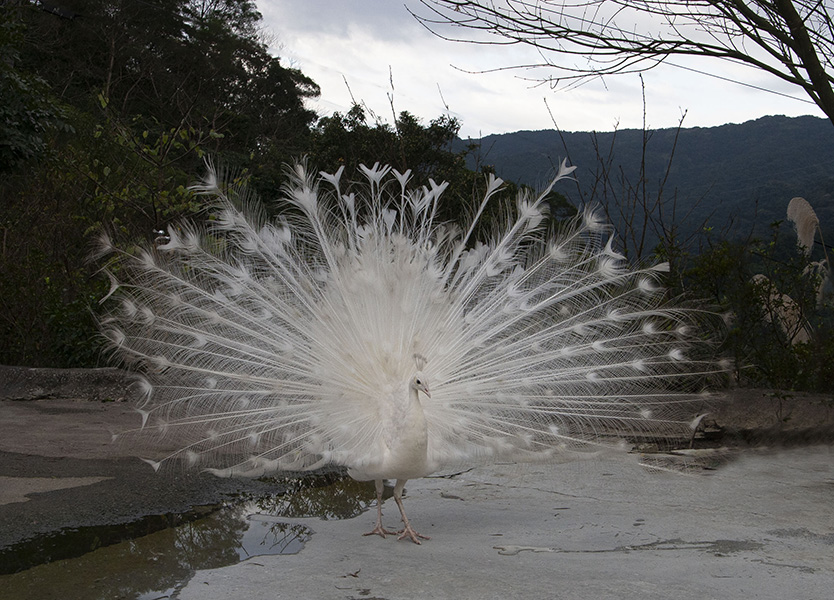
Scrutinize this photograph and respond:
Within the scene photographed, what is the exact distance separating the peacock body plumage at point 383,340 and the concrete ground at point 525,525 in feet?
1.50

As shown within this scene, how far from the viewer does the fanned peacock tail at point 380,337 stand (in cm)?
499

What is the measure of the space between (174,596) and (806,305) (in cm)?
772

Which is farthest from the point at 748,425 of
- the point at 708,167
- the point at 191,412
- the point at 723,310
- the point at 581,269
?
the point at 708,167

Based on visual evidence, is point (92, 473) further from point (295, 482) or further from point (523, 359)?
point (523, 359)

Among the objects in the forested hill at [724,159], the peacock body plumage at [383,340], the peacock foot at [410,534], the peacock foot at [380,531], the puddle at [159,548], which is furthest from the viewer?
the forested hill at [724,159]

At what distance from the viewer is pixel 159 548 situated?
4.30 metres

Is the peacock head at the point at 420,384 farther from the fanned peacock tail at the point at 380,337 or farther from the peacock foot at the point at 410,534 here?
the peacock foot at the point at 410,534

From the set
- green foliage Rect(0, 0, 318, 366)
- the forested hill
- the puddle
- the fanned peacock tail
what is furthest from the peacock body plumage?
the forested hill

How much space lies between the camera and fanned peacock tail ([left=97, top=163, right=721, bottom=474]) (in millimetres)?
4992

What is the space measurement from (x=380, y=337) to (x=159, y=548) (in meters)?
1.82

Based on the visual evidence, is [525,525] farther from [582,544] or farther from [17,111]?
[17,111]

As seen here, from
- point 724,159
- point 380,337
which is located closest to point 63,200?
point 380,337

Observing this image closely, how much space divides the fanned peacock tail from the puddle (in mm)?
386

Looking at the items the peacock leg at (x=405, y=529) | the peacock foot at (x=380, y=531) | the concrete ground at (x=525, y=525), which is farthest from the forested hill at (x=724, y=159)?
the peacock foot at (x=380, y=531)
